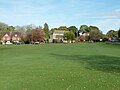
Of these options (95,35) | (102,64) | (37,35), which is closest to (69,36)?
(95,35)

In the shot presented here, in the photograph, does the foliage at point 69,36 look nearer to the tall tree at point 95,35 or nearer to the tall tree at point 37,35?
the tall tree at point 95,35

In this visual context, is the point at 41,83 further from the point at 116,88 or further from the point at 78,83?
the point at 116,88

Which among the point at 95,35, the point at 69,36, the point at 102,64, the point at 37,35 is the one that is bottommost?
the point at 102,64

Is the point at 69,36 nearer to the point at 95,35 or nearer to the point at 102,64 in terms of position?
the point at 95,35

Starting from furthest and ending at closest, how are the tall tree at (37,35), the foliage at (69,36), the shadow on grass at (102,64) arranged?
the foliage at (69,36)
the tall tree at (37,35)
the shadow on grass at (102,64)

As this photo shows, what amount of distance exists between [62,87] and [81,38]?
177 metres

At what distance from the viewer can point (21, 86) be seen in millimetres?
12367

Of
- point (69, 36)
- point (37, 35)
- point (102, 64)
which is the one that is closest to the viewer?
point (102, 64)

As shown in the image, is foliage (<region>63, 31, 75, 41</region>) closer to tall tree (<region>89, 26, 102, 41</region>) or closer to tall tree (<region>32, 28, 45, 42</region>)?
tall tree (<region>89, 26, 102, 41</region>)

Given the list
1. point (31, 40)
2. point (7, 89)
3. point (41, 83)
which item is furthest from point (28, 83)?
point (31, 40)

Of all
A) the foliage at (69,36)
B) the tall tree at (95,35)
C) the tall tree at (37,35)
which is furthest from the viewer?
the foliage at (69,36)

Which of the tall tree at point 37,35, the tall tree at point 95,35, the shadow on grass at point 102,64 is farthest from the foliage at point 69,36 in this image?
the shadow on grass at point 102,64

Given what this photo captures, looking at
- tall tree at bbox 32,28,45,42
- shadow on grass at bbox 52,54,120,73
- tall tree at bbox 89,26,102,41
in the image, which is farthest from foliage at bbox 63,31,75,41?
shadow on grass at bbox 52,54,120,73

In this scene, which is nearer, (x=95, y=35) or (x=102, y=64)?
(x=102, y=64)
